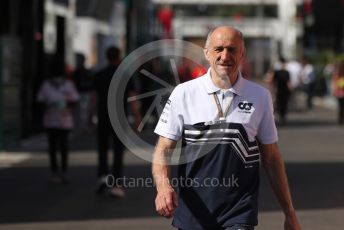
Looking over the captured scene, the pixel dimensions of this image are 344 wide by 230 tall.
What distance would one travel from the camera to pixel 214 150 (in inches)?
200

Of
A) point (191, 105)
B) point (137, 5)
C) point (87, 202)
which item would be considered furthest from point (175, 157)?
point (137, 5)

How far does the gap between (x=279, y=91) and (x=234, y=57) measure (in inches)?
937

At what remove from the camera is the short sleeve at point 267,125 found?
5.22 m

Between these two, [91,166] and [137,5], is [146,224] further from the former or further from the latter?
[137,5]

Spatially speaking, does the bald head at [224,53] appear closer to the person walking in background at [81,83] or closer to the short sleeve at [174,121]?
the short sleeve at [174,121]

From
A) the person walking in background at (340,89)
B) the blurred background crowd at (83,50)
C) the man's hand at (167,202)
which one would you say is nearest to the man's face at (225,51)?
the man's hand at (167,202)

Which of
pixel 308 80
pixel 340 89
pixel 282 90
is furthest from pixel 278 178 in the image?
pixel 308 80

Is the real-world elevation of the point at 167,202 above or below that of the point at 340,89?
above

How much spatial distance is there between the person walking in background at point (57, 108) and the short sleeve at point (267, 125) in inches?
341

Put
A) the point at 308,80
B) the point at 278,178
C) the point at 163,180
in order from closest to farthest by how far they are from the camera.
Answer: the point at 163,180 → the point at 278,178 → the point at 308,80

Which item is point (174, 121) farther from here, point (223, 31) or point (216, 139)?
point (223, 31)

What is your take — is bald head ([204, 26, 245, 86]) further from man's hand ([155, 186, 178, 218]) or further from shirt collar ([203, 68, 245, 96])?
man's hand ([155, 186, 178, 218])

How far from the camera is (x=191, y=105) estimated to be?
5.12 m

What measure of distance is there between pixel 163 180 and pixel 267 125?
0.67 m
